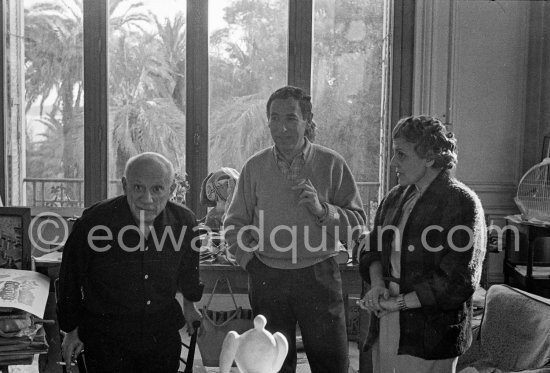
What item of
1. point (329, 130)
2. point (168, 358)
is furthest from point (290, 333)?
point (329, 130)

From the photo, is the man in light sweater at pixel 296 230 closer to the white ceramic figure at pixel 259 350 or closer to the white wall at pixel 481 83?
the white ceramic figure at pixel 259 350

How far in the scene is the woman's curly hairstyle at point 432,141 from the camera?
87.5 inches

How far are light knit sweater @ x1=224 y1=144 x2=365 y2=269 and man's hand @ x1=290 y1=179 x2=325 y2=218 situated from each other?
36mm

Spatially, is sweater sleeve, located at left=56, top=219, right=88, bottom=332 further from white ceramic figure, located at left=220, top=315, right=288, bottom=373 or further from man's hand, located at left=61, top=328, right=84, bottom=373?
white ceramic figure, located at left=220, top=315, right=288, bottom=373

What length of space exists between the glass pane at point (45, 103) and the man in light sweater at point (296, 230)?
10.2 ft

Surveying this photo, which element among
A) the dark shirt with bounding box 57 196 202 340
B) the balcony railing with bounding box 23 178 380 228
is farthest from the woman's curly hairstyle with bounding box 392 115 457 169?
the balcony railing with bounding box 23 178 380 228

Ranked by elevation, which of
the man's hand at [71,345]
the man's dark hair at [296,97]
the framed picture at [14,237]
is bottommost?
the man's hand at [71,345]

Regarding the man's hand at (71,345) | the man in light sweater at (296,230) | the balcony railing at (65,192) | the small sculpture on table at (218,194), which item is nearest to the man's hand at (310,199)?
the man in light sweater at (296,230)

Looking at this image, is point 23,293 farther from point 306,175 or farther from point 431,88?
point 431,88

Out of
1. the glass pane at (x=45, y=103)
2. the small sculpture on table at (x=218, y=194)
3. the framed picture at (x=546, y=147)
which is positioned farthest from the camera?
the glass pane at (x=45, y=103)

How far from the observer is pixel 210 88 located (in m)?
5.31

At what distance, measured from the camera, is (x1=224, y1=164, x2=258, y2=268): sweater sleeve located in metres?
2.70

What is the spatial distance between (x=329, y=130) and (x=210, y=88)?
40.0 inches

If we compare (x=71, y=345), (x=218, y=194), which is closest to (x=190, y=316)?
(x=71, y=345)
